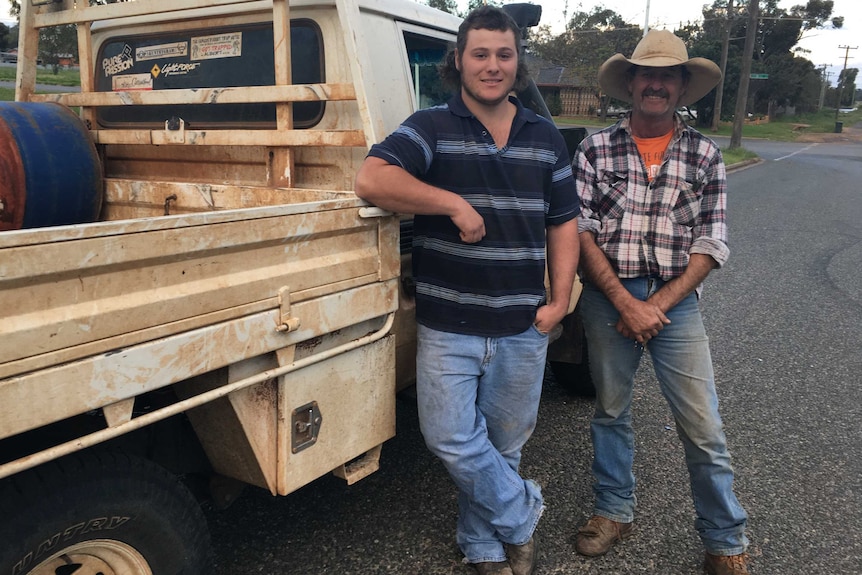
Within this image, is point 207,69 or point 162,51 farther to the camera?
point 162,51

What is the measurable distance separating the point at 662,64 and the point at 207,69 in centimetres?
196

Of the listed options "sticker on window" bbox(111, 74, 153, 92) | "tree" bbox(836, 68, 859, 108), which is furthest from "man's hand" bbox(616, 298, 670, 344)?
"tree" bbox(836, 68, 859, 108)

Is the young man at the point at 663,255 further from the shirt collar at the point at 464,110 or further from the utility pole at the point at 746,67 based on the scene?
the utility pole at the point at 746,67

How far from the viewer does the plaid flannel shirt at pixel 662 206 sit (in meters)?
2.69

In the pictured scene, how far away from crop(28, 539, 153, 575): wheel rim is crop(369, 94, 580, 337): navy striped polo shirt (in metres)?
1.13

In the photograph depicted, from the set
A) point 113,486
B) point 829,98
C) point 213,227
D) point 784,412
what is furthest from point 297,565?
point 829,98

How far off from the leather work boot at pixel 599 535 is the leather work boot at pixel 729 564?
0.36m

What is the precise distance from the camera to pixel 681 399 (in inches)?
106

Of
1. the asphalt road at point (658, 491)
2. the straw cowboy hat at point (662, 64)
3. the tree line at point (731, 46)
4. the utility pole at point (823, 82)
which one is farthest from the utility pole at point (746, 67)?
the utility pole at point (823, 82)

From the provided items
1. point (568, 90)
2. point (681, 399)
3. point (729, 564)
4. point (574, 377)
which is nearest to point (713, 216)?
point (681, 399)

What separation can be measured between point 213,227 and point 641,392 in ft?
10.9

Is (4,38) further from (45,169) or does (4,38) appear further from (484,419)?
(484,419)

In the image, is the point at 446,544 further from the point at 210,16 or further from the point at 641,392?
the point at 210,16

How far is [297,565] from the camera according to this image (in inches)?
107
